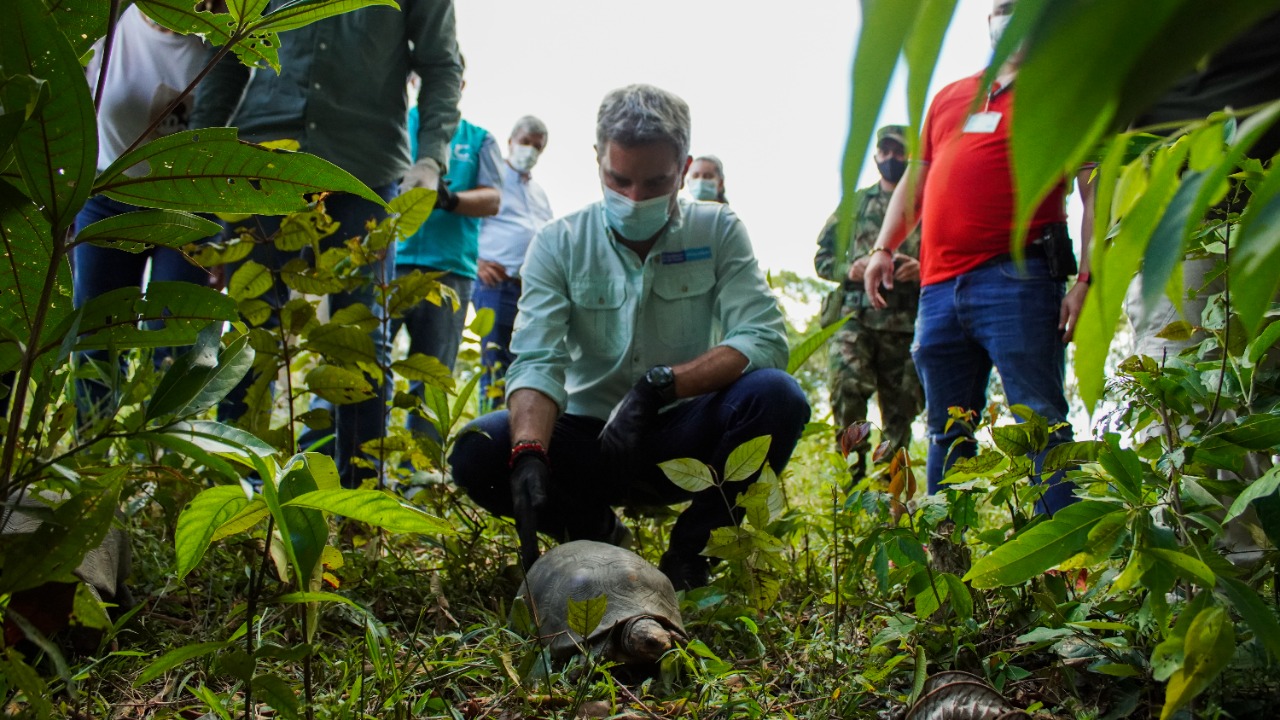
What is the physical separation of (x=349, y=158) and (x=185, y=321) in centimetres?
171

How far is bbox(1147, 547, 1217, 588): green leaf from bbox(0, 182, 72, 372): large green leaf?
3.61 feet

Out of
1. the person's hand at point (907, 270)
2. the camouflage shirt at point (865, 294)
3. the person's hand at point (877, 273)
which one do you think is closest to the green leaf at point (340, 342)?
the person's hand at point (877, 273)

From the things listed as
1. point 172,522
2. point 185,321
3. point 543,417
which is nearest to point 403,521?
point 185,321

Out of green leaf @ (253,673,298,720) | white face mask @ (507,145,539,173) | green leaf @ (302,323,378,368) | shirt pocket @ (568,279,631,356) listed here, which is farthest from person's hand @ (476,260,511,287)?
green leaf @ (253,673,298,720)

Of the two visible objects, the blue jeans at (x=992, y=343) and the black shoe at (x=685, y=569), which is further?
the blue jeans at (x=992, y=343)

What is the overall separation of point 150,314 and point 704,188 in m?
4.18

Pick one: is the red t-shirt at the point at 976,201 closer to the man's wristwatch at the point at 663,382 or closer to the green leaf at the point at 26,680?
the man's wristwatch at the point at 663,382

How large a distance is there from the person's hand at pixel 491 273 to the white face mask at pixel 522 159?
0.67m

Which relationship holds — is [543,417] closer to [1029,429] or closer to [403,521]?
[1029,429]

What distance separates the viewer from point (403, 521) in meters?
0.85

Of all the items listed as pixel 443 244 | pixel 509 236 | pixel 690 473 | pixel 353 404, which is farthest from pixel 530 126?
pixel 690 473

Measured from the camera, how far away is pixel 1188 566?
3.13ft

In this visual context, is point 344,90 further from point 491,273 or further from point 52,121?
point 491,273

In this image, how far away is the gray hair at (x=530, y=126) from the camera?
16.5 feet
